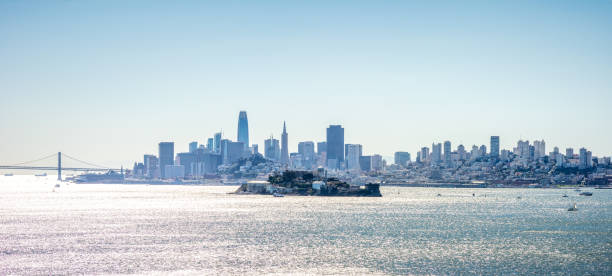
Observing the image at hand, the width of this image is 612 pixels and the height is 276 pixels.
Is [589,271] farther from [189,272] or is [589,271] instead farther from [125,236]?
[125,236]

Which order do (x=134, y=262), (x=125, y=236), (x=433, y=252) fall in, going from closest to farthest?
1. (x=134, y=262)
2. (x=433, y=252)
3. (x=125, y=236)

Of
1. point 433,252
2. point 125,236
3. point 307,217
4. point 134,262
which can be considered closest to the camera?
point 134,262

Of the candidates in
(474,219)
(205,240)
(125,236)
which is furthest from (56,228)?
(474,219)

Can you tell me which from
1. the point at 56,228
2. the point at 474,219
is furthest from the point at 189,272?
the point at 474,219

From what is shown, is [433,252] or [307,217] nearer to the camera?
[433,252]

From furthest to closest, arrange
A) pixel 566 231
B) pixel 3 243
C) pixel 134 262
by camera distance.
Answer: pixel 566 231
pixel 3 243
pixel 134 262

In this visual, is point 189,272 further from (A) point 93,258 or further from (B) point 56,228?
(B) point 56,228

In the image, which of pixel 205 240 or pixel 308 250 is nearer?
Answer: pixel 308 250

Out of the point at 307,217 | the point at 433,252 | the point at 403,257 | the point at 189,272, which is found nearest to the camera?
the point at 189,272
